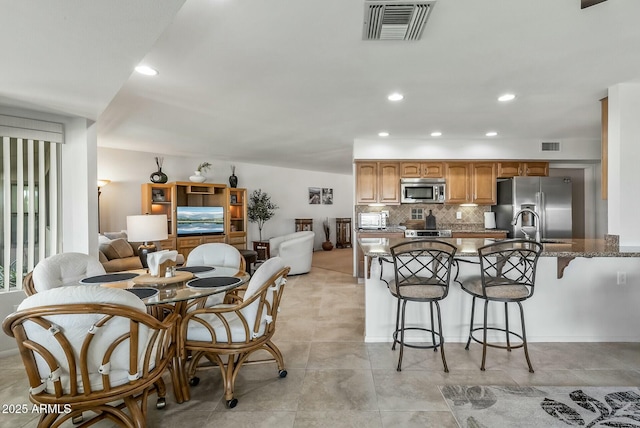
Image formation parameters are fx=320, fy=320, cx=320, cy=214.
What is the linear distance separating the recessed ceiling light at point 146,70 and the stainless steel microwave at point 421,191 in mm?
3895

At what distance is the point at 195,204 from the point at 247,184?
1417 millimetres

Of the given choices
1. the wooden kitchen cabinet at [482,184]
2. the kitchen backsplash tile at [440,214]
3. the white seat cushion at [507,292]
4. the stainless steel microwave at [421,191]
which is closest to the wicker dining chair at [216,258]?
the white seat cushion at [507,292]

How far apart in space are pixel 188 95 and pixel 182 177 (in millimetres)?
4161

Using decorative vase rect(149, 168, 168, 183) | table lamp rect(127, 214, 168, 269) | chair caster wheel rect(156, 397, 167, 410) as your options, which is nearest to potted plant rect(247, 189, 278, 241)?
decorative vase rect(149, 168, 168, 183)

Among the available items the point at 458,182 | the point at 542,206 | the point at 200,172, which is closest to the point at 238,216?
the point at 200,172

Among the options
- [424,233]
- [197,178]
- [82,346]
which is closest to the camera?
[82,346]

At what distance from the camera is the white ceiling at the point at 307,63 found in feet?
5.71

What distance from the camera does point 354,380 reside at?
A: 226cm

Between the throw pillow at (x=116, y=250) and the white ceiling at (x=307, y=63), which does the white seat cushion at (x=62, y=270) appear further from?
the throw pillow at (x=116, y=250)

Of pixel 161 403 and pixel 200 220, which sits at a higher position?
pixel 200 220

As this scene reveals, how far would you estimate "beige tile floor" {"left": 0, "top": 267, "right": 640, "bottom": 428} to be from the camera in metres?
1.86

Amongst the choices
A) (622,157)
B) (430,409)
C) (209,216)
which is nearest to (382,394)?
(430,409)

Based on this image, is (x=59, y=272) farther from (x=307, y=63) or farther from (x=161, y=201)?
(x=161, y=201)

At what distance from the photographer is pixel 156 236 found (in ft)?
10.5
